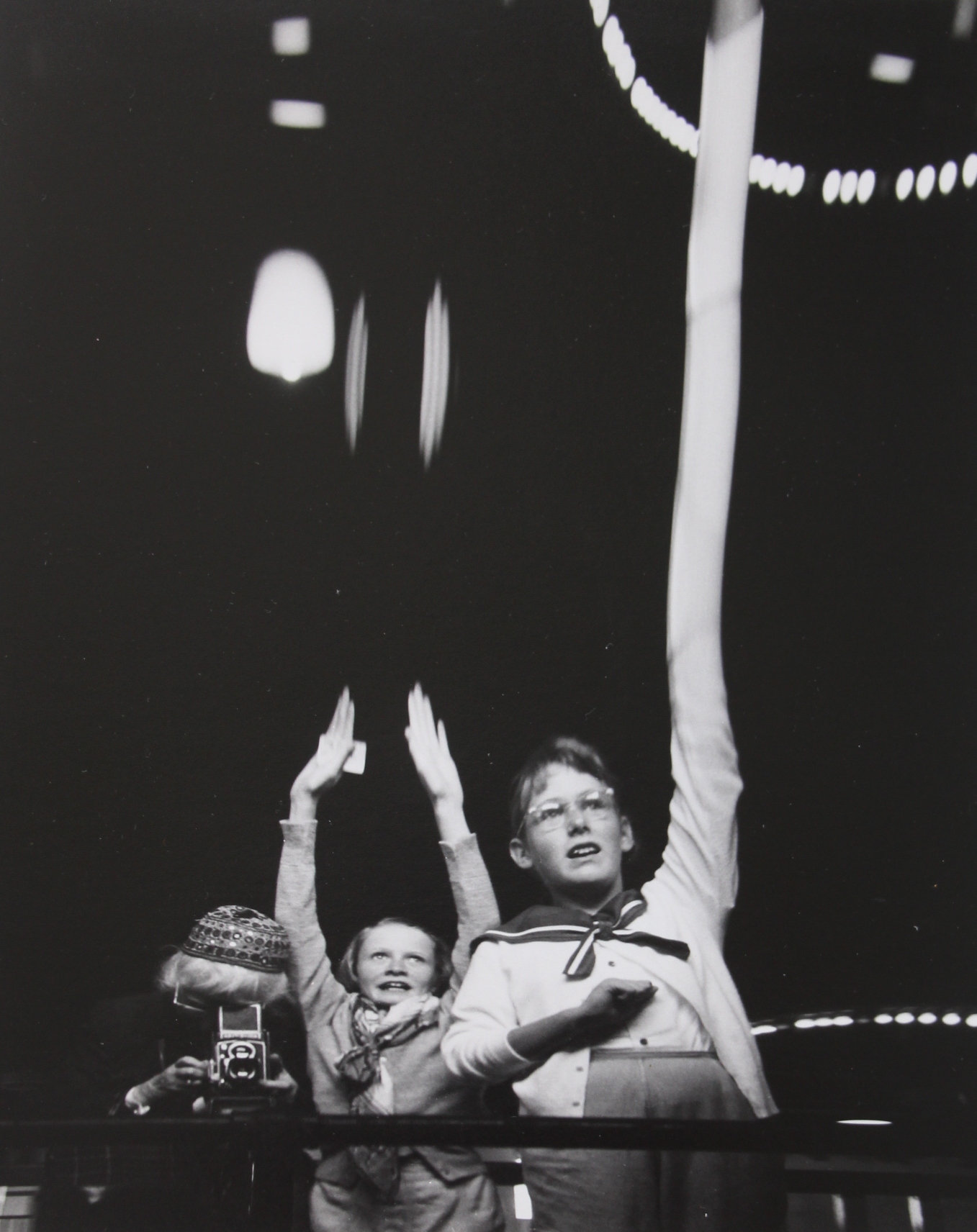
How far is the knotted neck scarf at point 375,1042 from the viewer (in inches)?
60.8

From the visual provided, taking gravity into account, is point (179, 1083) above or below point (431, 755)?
below

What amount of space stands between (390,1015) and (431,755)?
1.26ft

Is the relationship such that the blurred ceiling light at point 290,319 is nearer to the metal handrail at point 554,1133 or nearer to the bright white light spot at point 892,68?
the bright white light spot at point 892,68

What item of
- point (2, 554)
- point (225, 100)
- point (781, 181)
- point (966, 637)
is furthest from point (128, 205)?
point (966, 637)

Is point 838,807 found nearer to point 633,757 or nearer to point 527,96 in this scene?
point 633,757

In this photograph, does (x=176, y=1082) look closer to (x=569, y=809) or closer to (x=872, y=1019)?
(x=569, y=809)

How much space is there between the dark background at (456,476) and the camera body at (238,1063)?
0.16 m

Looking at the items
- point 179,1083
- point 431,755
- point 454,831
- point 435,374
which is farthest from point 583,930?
point 435,374

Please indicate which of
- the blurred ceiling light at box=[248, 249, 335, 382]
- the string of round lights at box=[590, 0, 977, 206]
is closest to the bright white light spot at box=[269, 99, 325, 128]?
the blurred ceiling light at box=[248, 249, 335, 382]

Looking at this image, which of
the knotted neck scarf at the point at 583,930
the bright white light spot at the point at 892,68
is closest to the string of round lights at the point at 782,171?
the bright white light spot at the point at 892,68

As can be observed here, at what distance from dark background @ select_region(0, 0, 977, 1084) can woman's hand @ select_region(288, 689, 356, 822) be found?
25 mm

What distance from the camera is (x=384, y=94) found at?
1847 mm

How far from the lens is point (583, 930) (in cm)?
157

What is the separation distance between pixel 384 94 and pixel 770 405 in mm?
844
